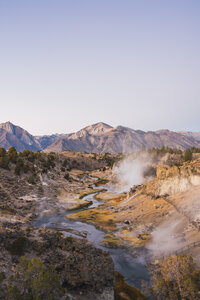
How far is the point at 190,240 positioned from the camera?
148 ft

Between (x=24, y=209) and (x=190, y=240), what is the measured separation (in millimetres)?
56264

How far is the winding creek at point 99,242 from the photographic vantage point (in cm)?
3892

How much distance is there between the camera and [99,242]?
53.7 metres

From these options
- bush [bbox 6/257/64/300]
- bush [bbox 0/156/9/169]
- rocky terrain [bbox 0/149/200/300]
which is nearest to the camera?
bush [bbox 6/257/64/300]

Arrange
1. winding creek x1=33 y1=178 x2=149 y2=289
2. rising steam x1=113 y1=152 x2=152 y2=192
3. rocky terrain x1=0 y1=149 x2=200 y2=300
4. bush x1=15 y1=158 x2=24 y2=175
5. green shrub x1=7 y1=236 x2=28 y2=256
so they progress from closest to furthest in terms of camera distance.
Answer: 1. rocky terrain x1=0 y1=149 x2=200 y2=300
2. green shrub x1=7 y1=236 x2=28 y2=256
3. winding creek x1=33 y1=178 x2=149 y2=289
4. bush x1=15 y1=158 x2=24 y2=175
5. rising steam x1=113 y1=152 x2=152 y2=192

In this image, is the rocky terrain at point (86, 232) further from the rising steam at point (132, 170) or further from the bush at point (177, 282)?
the rising steam at point (132, 170)

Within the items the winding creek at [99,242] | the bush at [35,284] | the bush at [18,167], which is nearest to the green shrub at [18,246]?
the bush at [35,284]

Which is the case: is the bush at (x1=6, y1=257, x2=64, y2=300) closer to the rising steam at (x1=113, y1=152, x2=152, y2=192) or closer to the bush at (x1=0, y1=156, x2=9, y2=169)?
the bush at (x1=0, y1=156, x2=9, y2=169)

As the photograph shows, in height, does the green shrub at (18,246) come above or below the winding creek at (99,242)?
above

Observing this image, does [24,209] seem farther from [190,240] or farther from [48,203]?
[190,240]

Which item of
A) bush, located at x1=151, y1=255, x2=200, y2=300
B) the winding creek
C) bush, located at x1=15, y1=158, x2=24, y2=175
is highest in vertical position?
bush, located at x1=15, y1=158, x2=24, y2=175

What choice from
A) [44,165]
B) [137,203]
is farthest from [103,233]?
[44,165]

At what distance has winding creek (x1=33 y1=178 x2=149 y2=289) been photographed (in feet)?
128

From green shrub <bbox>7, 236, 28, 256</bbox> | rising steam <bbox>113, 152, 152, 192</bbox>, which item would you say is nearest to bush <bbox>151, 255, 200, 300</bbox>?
green shrub <bbox>7, 236, 28, 256</bbox>
